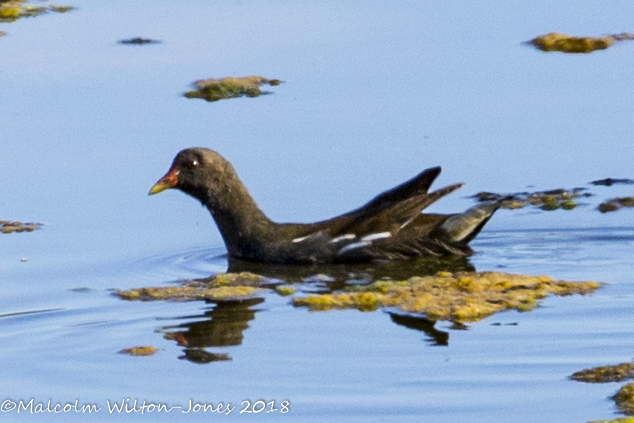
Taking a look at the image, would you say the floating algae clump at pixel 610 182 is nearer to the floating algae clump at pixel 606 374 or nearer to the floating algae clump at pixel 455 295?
the floating algae clump at pixel 455 295

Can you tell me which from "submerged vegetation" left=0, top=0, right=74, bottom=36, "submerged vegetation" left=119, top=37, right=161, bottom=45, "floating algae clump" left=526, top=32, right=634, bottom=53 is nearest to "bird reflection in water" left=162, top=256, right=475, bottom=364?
"floating algae clump" left=526, top=32, right=634, bottom=53

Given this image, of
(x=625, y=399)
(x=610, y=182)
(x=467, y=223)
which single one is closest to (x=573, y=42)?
(x=610, y=182)

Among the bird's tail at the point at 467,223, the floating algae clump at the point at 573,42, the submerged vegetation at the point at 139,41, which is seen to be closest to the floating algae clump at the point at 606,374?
the bird's tail at the point at 467,223

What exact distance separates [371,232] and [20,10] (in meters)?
8.61

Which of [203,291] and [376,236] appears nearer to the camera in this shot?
[203,291]

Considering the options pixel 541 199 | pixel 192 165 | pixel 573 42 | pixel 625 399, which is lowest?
pixel 625 399

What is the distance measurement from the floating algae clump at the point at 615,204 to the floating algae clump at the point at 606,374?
3974 mm

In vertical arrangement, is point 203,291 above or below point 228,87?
below

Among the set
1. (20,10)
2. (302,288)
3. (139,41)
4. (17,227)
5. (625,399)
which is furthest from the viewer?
(20,10)

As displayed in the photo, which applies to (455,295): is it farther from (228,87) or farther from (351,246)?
(228,87)

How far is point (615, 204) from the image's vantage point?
1221 cm

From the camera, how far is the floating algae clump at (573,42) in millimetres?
16141

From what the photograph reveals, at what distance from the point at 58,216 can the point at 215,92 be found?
11.4 feet

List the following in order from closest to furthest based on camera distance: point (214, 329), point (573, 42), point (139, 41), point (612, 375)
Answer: point (612, 375), point (214, 329), point (573, 42), point (139, 41)
